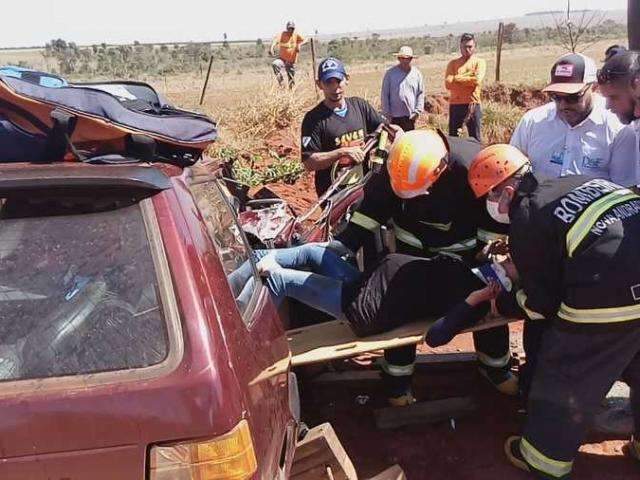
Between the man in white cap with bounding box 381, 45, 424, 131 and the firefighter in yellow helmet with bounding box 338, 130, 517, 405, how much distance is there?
562cm

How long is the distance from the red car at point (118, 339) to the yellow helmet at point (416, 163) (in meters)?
1.88

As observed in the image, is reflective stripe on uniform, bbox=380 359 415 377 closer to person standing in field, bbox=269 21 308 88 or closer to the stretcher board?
the stretcher board

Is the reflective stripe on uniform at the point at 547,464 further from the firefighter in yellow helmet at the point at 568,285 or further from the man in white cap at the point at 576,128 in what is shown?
the man in white cap at the point at 576,128

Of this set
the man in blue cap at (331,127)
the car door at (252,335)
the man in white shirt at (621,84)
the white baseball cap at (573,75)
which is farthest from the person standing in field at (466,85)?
the car door at (252,335)

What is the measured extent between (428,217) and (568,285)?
1.12m

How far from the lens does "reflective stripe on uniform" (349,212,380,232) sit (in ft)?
14.1

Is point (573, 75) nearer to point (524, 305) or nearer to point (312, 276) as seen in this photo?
point (524, 305)

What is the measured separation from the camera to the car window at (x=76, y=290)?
1828 mm

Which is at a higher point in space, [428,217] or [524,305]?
[428,217]

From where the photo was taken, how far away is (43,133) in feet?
7.78

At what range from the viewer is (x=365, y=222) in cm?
430

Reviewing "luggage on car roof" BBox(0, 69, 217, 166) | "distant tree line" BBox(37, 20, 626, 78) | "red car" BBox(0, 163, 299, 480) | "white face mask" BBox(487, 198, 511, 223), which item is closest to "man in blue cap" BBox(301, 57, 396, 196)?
"white face mask" BBox(487, 198, 511, 223)

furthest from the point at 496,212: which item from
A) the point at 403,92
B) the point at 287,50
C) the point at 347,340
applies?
the point at 287,50

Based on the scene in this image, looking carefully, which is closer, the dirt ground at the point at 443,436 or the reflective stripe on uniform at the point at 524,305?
the reflective stripe on uniform at the point at 524,305
